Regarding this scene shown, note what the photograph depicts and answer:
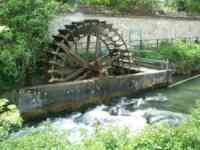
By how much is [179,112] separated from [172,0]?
54.6 feet

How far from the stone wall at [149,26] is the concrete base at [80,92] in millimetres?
3468

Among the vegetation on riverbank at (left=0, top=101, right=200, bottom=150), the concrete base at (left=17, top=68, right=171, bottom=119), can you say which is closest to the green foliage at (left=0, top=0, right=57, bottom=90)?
the concrete base at (left=17, top=68, right=171, bottom=119)

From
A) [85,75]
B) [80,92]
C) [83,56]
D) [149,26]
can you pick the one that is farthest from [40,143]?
[149,26]

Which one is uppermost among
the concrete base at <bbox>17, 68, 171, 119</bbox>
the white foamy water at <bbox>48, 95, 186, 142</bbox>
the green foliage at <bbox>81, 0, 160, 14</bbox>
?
the green foliage at <bbox>81, 0, 160, 14</bbox>

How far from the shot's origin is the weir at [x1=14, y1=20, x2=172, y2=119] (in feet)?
29.1

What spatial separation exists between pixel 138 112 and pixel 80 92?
1878 millimetres

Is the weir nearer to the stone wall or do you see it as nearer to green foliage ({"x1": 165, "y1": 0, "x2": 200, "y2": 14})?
the stone wall

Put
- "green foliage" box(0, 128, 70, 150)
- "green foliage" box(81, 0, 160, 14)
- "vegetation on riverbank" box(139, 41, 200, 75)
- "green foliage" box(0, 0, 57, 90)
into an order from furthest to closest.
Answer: "green foliage" box(81, 0, 160, 14), "vegetation on riverbank" box(139, 41, 200, 75), "green foliage" box(0, 0, 57, 90), "green foliage" box(0, 128, 70, 150)

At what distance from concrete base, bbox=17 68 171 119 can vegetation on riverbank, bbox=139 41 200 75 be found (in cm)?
244

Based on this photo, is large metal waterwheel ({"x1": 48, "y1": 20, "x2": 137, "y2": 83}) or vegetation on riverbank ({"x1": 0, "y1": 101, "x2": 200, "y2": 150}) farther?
large metal waterwheel ({"x1": 48, "y1": 20, "x2": 137, "y2": 83})

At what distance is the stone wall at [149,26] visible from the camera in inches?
533

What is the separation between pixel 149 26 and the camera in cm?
1738

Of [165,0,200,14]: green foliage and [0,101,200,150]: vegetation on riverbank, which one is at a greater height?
[165,0,200,14]: green foliage

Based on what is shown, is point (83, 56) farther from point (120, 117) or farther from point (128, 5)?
point (128, 5)
